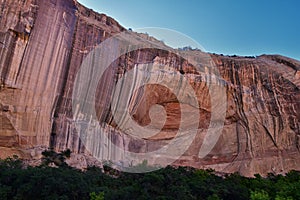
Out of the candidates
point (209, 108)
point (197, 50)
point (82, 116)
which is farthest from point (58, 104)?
point (197, 50)

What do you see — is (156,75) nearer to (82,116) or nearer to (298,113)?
(82,116)

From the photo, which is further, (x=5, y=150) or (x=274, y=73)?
(x=274, y=73)

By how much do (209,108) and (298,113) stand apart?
6.48 metres

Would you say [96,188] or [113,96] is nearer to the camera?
[96,188]

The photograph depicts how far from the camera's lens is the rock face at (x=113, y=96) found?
15227 mm

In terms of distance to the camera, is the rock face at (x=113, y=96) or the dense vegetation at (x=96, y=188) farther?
the rock face at (x=113, y=96)

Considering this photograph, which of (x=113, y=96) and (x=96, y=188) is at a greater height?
(x=113, y=96)

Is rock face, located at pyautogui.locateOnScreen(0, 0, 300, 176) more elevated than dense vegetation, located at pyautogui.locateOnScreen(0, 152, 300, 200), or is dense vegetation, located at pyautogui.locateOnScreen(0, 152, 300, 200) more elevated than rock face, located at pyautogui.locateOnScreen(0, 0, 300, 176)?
rock face, located at pyautogui.locateOnScreen(0, 0, 300, 176)

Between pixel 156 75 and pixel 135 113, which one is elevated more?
pixel 156 75

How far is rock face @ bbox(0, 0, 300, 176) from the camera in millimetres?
15227

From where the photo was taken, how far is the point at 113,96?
19.5 metres

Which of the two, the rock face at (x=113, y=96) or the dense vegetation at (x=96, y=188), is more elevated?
the rock face at (x=113, y=96)

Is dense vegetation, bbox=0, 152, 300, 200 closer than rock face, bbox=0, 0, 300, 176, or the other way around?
dense vegetation, bbox=0, 152, 300, 200

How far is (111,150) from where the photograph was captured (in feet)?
62.6
